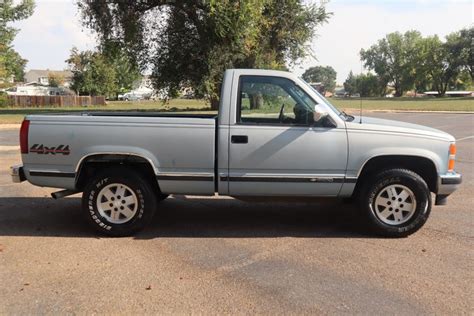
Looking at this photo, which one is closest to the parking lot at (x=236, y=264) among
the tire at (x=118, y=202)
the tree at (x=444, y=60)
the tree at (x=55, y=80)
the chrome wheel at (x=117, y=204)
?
the tire at (x=118, y=202)

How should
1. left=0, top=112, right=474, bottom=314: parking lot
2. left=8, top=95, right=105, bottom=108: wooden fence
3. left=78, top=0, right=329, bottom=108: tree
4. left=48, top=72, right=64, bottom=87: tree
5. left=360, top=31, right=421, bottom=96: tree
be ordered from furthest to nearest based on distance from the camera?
left=360, top=31, right=421, bottom=96: tree < left=48, top=72, right=64, bottom=87: tree < left=8, top=95, right=105, bottom=108: wooden fence < left=78, top=0, right=329, bottom=108: tree < left=0, top=112, right=474, bottom=314: parking lot

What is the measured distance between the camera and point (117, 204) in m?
5.64

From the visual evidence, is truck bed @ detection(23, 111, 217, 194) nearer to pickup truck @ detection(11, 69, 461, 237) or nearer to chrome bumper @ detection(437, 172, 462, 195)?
pickup truck @ detection(11, 69, 461, 237)

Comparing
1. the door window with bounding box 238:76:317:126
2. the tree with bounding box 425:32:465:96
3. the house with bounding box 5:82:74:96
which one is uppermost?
the tree with bounding box 425:32:465:96

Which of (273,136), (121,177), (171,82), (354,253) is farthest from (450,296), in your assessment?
(171,82)

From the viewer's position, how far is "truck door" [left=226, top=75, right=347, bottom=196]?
5.43m

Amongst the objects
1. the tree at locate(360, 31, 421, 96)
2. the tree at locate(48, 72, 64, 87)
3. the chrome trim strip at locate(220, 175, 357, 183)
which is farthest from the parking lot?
the tree at locate(360, 31, 421, 96)

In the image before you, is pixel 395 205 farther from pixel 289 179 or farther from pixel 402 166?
pixel 289 179

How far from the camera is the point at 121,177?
18.2 feet

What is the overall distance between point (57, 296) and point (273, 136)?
109 inches

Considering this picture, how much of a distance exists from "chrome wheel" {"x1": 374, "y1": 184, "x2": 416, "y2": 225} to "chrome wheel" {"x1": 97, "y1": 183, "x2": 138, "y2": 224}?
113 inches

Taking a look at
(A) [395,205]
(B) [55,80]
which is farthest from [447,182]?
(B) [55,80]

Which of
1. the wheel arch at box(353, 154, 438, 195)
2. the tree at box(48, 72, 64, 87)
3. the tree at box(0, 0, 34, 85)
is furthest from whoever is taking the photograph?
the tree at box(48, 72, 64, 87)

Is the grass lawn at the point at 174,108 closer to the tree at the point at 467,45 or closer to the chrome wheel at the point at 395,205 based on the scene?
the chrome wheel at the point at 395,205
